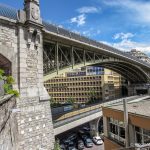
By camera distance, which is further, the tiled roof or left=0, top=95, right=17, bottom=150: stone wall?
the tiled roof

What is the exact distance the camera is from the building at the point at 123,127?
1866cm

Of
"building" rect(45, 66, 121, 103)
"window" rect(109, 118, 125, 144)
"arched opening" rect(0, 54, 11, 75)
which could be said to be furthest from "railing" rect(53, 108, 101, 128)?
"building" rect(45, 66, 121, 103)

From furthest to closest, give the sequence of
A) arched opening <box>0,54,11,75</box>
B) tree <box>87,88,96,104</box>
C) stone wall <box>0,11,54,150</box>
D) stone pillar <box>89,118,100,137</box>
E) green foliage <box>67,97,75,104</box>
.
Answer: tree <box>87,88,96,104</box> → green foliage <box>67,97,75,104</box> → stone pillar <box>89,118,100,137</box> → arched opening <box>0,54,11,75</box> → stone wall <box>0,11,54,150</box>

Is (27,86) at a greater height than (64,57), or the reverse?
(64,57)

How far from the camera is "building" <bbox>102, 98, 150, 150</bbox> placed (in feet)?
61.2

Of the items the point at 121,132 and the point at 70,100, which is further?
the point at 70,100

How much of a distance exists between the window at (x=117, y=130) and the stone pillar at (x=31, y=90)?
5.94 metres

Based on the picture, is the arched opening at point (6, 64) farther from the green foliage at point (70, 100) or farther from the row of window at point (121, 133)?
the green foliage at point (70, 100)

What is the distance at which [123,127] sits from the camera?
21.3 metres

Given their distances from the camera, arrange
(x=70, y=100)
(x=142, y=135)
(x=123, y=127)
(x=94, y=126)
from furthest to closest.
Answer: (x=70, y=100) < (x=94, y=126) < (x=123, y=127) < (x=142, y=135)

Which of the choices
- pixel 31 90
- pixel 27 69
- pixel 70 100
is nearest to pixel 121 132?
pixel 31 90

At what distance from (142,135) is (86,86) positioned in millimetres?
76223

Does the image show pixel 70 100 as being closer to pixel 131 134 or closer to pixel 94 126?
pixel 94 126

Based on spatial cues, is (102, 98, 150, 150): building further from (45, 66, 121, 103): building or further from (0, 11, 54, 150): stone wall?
(45, 66, 121, 103): building
